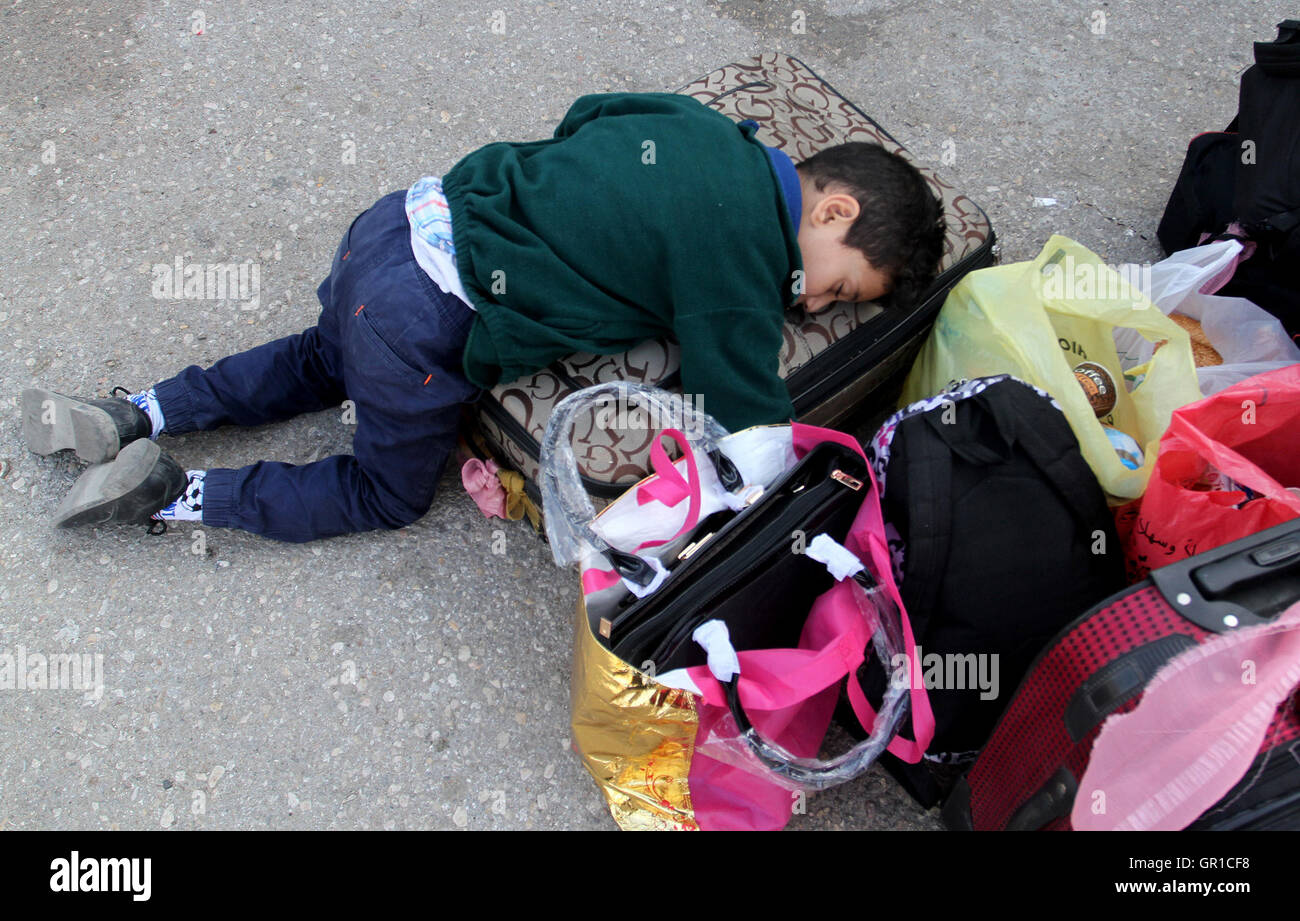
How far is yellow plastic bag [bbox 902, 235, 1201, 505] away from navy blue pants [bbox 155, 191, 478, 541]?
0.92m

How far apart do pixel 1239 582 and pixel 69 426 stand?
1.90 meters

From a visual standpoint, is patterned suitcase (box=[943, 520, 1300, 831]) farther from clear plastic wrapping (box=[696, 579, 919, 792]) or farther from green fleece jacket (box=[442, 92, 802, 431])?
green fleece jacket (box=[442, 92, 802, 431])

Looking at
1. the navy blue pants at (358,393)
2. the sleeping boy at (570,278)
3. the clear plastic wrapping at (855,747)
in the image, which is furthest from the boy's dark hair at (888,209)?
the navy blue pants at (358,393)

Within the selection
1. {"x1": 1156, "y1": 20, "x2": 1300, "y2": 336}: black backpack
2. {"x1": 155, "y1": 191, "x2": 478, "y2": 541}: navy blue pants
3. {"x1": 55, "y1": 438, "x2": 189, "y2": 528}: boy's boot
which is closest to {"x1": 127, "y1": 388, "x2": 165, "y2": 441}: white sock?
{"x1": 155, "y1": 191, "x2": 478, "y2": 541}: navy blue pants

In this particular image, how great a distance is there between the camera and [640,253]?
143cm

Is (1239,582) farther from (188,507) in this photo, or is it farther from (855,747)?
(188,507)

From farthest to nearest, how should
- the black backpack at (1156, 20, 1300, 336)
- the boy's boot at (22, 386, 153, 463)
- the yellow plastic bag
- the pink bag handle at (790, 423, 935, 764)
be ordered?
the black backpack at (1156, 20, 1300, 336) → the boy's boot at (22, 386, 153, 463) → the yellow plastic bag → the pink bag handle at (790, 423, 935, 764)

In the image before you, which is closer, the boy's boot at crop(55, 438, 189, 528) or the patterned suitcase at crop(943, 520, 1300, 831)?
the patterned suitcase at crop(943, 520, 1300, 831)

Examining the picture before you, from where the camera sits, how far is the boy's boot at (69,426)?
5.60 feet

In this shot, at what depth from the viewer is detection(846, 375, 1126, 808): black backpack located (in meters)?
1.38

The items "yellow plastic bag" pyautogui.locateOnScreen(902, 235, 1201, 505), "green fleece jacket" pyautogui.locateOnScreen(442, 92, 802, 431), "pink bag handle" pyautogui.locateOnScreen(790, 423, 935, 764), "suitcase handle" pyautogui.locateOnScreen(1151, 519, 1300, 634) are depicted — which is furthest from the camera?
"yellow plastic bag" pyautogui.locateOnScreen(902, 235, 1201, 505)

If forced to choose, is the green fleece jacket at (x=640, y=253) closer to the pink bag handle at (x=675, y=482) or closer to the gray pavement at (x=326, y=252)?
the pink bag handle at (x=675, y=482)

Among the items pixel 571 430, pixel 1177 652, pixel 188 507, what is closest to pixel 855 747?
pixel 1177 652
